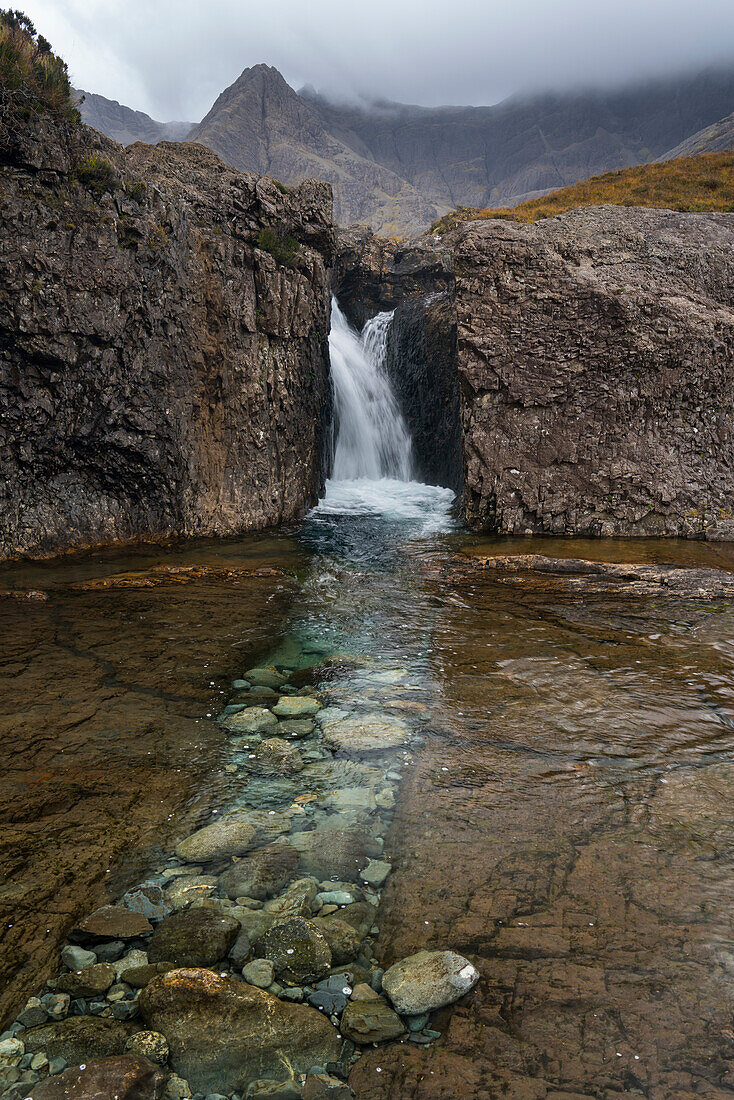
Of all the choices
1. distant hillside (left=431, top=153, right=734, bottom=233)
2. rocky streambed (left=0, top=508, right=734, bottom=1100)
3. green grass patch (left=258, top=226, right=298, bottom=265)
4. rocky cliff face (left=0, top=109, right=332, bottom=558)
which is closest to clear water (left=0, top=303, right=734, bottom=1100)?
rocky streambed (left=0, top=508, right=734, bottom=1100)

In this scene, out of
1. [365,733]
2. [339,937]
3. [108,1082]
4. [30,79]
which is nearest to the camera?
[108,1082]

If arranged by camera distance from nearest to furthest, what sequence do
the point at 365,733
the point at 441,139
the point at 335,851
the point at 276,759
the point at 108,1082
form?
the point at 108,1082
the point at 335,851
the point at 276,759
the point at 365,733
the point at 441,139

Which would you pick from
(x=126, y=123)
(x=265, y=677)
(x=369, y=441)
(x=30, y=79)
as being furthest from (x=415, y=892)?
(x=126, y=123)

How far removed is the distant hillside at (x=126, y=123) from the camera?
470ft

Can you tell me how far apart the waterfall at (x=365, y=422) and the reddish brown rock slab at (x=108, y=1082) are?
16.7 meters

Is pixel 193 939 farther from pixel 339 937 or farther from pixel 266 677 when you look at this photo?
pixel 266 677

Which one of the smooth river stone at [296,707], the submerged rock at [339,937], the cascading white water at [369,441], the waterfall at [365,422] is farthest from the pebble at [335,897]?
the waterfall at [365,422]

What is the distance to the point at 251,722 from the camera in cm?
507

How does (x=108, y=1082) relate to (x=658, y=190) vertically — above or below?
below

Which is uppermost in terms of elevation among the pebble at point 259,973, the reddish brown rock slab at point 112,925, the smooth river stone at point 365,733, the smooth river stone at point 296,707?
the smooth river stone at point 296,707

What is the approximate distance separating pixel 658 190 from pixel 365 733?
28262 millimetres

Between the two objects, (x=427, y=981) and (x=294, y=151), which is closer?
(x=427, y=981)

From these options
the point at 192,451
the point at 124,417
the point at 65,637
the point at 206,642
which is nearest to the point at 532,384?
the point at 192,451

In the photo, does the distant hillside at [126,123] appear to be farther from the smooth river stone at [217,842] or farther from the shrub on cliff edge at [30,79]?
the smooth river stone at [217,842]
